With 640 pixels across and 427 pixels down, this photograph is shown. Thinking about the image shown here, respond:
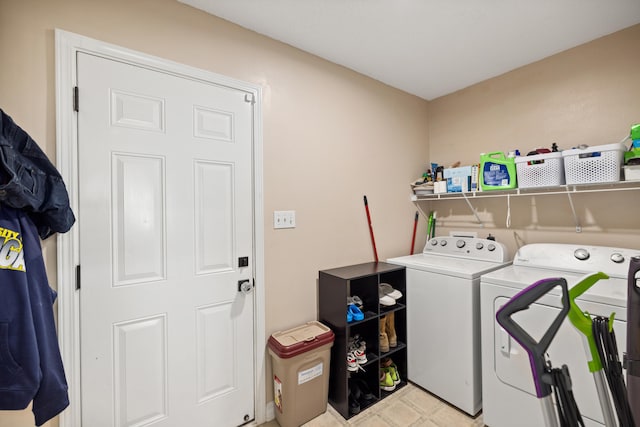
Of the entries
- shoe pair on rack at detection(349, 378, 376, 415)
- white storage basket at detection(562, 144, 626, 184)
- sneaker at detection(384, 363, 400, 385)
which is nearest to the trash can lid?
shoe pair on rack at detection(349, 378, 376, 415)

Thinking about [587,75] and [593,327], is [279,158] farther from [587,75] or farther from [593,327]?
[587,75]

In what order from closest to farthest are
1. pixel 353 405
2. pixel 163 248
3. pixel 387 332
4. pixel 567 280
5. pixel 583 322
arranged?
1. pixel 583 322
2. pixel 163 248
3. pixel 567 280
4. pixel 353 405
5. pixel 387 332

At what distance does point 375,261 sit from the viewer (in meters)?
2.49

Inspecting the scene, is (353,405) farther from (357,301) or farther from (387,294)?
(387,294)

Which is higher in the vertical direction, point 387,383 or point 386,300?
point 386,300

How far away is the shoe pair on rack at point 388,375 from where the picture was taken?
2.16m

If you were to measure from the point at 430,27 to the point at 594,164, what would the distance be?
1.36 metres

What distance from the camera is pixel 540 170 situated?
6.56 feet

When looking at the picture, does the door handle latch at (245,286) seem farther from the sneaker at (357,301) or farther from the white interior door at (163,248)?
the sneaker at (357,301)

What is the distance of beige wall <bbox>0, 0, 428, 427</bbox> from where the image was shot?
1.25 m

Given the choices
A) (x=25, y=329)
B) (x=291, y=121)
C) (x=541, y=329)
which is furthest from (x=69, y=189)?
(x=541, y=329)

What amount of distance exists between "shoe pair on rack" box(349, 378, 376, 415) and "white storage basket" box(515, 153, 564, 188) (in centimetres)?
192

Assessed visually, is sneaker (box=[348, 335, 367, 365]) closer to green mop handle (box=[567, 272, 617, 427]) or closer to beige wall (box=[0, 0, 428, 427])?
beige wall (box=[0, 0, 428, 427])

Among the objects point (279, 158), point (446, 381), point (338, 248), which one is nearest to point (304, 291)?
point (338, 248)
